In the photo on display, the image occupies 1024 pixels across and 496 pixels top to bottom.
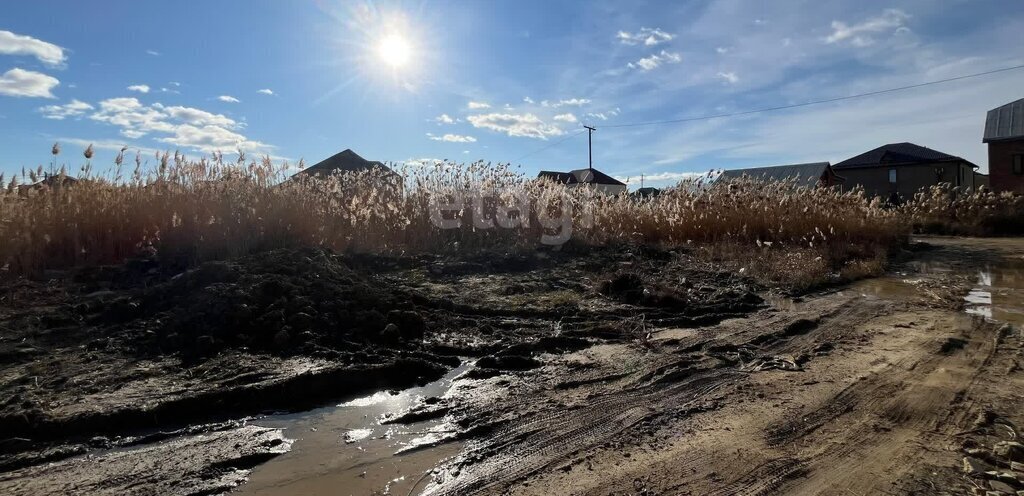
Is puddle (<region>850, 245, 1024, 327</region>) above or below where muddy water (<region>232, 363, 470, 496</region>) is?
above

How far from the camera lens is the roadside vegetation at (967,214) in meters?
15.2

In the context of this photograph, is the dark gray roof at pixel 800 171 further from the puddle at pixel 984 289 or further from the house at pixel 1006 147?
the puddle at pixel 984 289

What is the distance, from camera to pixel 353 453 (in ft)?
7.60

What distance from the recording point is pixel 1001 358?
132 inches

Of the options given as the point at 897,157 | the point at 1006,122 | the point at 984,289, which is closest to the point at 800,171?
the point at 897,157

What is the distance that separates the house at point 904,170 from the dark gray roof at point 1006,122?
18.2 feet

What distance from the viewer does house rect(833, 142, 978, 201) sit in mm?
42438

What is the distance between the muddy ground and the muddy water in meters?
0.09

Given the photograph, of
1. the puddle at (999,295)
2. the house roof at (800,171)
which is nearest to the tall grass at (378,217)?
the puddle at (999,295)

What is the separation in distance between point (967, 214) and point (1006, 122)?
2589cm

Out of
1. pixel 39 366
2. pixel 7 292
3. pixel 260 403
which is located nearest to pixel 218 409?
pixel 260 403

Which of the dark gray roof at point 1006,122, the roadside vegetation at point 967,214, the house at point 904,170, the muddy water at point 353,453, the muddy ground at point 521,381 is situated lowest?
the muddy water at point 353,453

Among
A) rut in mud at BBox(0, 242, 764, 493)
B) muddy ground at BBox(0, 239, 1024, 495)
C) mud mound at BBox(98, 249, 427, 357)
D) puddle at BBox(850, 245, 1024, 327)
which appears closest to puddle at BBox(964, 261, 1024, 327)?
puddle at BBox(850, 245, 1024, 327)

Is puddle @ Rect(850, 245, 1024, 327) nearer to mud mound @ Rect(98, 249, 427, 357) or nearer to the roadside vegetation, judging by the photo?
mud mound @ Rect(98, 249, 427, 357)
